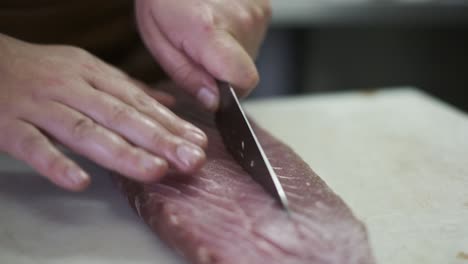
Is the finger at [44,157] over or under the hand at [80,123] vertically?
under

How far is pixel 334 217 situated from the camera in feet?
3.03

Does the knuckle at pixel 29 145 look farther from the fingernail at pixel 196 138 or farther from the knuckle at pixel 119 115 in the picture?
the fingernail at pixel 196 138

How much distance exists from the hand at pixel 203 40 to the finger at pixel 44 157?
44cm

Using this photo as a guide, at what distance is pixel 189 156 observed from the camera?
954mm

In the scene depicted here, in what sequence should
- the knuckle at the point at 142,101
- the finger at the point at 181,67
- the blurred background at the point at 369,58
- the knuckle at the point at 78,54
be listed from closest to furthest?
the knuckle at the point at 142,101 < the knuckle at the point at 78,54 < the finger at the point at 181,67 < the blurred background at the point at 369,58

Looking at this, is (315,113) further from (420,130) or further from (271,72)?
(271,72)

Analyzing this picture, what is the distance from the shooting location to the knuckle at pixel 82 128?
0.98m

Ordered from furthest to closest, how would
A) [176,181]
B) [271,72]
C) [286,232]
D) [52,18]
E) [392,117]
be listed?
1. [271,72]
2. [392,117]
3. [52,18]
4. [176,181]
5. [286,232]

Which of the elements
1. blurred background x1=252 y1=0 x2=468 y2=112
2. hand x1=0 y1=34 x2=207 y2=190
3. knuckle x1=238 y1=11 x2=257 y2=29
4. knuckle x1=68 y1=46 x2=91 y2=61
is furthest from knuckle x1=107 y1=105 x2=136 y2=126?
blurred background x1=252 y1=0 x2=468 y2=112

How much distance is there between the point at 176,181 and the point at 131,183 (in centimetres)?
11

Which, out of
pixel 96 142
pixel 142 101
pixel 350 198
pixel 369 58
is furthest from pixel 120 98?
pixel 369 58

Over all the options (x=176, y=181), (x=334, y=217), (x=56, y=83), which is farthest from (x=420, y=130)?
(x=56, y=83)

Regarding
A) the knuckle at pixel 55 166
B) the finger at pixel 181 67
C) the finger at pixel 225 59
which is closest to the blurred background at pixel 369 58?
the finger at pixel 181 67

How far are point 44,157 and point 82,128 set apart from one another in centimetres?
10
